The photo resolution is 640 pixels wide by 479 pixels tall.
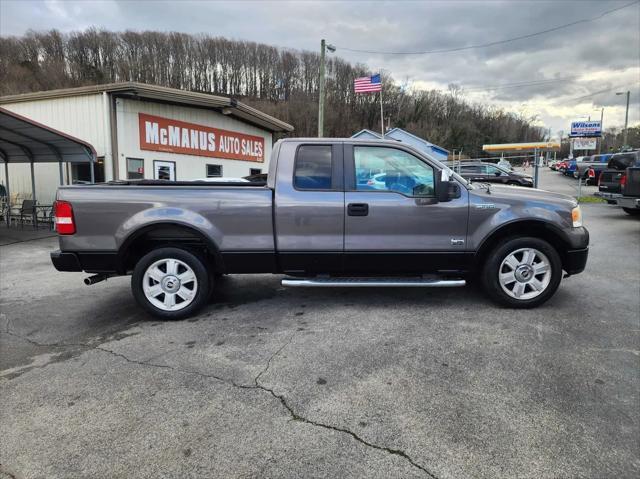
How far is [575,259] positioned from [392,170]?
2.23 metres

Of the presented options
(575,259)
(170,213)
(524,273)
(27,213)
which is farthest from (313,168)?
(27,213)

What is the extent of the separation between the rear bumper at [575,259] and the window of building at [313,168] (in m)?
2.74

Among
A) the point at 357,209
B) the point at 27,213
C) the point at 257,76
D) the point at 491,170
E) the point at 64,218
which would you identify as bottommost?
the point at 27,213

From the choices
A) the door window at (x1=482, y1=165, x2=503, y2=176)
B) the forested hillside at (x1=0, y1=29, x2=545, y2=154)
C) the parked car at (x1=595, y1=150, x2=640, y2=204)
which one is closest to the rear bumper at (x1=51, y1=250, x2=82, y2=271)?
the parked car at (x1=595, y1=150, x2=640, y2=204)

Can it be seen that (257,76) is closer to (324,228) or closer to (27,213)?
(27,213)

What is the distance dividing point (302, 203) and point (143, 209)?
5.36 feet

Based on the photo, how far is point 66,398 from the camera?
120 inches

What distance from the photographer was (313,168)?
15.4ft

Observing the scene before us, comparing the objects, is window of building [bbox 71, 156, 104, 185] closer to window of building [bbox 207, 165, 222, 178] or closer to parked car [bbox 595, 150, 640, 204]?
window of building [bbox 207, 165, 222, 178]

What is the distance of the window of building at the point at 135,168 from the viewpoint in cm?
1357

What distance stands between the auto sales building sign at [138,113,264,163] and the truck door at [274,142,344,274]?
35.7 ft

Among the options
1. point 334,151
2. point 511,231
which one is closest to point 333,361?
point 334,151

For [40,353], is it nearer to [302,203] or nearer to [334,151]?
[302,203]

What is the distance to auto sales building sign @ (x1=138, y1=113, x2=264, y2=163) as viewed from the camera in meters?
14.1
